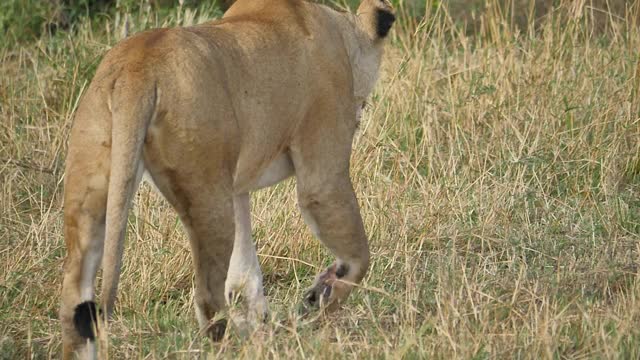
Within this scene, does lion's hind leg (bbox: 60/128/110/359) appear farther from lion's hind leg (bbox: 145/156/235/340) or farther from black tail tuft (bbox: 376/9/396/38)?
black tail tuft (bbox: 376/9/396/38)

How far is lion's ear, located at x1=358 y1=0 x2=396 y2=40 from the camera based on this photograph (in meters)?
4.99

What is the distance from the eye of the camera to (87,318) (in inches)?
149

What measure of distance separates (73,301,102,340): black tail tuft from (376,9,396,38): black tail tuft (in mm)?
1743

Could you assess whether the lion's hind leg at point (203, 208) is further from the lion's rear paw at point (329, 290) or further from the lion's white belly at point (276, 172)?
the lion's rear paw at point (329, 290)

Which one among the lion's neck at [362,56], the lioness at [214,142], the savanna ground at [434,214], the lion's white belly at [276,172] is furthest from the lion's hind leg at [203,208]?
the lion's neck at [362,56]

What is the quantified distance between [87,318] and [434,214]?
2.24 m

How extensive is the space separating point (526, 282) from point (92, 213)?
1.84 m

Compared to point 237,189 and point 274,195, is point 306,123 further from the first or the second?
point 274,195

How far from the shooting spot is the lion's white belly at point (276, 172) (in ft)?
14.6

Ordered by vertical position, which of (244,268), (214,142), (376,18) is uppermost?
(214,142)

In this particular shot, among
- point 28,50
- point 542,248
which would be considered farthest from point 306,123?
point 28,50

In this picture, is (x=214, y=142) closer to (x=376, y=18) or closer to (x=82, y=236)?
(x=82, y=236)

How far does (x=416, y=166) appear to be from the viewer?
6.22 m

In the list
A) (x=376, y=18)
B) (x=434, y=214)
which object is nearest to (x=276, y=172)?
(x=376, y=18)
